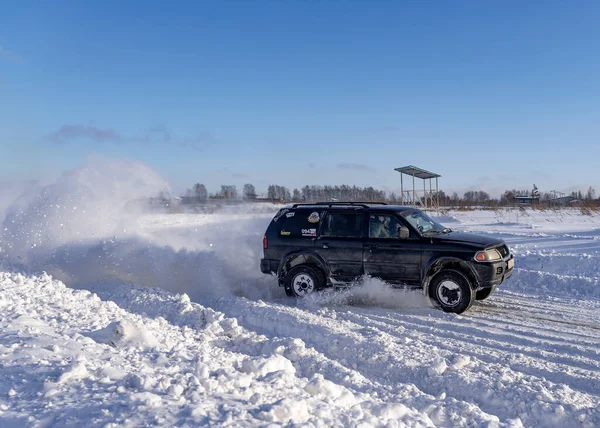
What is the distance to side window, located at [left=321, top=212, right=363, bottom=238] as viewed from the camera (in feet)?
29.2

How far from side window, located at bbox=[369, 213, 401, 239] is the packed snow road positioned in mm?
913

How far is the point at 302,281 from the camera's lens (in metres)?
9.02

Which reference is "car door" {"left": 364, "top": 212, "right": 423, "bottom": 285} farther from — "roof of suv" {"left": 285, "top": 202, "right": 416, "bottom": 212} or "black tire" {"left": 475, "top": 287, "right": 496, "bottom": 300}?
"black tire" {"left": 475, "top": 287, "right": 496, "bottom": 300}

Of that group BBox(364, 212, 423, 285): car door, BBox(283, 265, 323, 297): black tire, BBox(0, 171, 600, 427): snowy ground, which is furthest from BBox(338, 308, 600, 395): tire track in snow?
BBox(283, 265, 323, 297): black tire

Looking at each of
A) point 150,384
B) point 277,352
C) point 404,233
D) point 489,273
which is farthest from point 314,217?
point 150,384

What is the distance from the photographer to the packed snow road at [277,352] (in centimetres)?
347

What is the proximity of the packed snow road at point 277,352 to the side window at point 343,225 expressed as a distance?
102 centimetres

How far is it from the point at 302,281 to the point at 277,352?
3.56m

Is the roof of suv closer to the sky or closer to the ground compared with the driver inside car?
closer to the sky

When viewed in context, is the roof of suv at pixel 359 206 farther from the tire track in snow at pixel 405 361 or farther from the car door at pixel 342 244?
the tire track in snow at pixel 405 361

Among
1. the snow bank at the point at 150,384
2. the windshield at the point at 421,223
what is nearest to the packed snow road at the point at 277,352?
the snow bank at the point at 150,384

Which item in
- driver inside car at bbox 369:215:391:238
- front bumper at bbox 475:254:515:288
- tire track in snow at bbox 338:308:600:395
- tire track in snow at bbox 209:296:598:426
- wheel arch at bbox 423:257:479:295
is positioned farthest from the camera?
driver inside car at bbox 369:215:391:238

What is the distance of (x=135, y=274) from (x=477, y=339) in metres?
7.65

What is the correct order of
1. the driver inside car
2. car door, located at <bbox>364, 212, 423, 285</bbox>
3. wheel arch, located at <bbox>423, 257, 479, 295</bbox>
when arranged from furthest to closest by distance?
the driver inside car, car door, located at <bbox>364, 212, 423, 285</bbox>, wheel arch, located at <bbox>423, 257, 479, 295</bbox>
